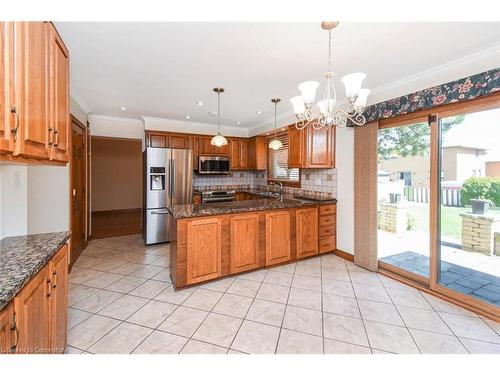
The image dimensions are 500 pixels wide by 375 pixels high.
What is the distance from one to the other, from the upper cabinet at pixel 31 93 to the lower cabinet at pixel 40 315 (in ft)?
2.02

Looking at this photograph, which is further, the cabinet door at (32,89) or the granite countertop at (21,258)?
the cabinet door at (32,89)

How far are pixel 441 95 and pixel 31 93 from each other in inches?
132

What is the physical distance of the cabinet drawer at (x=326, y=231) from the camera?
3.63 meters

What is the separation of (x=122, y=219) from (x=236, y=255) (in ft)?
16.7

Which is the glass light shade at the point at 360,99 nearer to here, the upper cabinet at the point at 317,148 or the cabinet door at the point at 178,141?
the upper cabinet at the point at 317,148

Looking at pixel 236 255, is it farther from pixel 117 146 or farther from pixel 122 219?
pixel 117 146

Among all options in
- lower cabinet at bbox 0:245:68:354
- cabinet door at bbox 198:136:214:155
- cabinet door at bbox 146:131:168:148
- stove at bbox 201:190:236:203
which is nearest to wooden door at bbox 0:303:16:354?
lower cabinet at bbox 0:245:68:354

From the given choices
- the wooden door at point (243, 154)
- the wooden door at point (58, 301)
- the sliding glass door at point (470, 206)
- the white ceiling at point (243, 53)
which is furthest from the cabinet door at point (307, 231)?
the wooden door at point (58, 301)

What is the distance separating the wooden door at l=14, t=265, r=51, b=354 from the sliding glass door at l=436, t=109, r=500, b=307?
3.52 meters

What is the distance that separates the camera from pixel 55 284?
1.36 meters

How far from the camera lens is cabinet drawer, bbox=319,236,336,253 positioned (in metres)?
3.65

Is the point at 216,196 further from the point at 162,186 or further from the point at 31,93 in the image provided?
the point at 31,93
